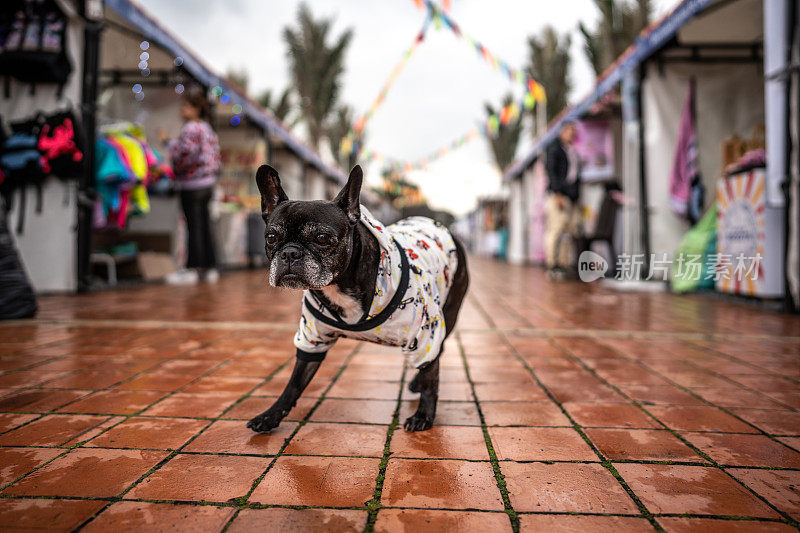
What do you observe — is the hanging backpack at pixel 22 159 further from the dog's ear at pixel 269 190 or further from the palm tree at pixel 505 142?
the palm tree at pixel 505 142

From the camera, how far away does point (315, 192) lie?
16.8m

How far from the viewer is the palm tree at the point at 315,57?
18938 millimetres

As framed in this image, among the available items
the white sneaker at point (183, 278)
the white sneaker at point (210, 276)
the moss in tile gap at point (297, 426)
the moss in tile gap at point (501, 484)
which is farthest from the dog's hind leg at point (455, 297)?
the white sneaker at point (210, 276)

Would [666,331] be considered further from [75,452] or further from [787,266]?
[75,452]

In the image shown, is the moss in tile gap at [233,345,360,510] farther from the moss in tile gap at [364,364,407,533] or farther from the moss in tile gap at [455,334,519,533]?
the moss in tile gap at [455,334,519,533]

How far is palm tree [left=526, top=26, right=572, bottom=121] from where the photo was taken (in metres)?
18.8

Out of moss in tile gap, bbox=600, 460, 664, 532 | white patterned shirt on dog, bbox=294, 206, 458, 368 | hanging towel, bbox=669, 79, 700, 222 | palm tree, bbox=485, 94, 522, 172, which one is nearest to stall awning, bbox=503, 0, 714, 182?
hanging towel, bbox=669, 79, 700, 222

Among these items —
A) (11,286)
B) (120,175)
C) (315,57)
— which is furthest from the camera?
(315,57)

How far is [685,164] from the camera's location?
679cm

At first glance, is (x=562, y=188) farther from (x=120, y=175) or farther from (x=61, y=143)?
(x=61, y=143)

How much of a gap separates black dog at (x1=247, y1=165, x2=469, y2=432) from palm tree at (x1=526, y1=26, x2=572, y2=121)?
1911cm

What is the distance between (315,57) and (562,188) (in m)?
14.6

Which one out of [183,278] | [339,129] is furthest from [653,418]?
[339,129]

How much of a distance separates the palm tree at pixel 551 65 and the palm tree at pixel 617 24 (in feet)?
12.7
